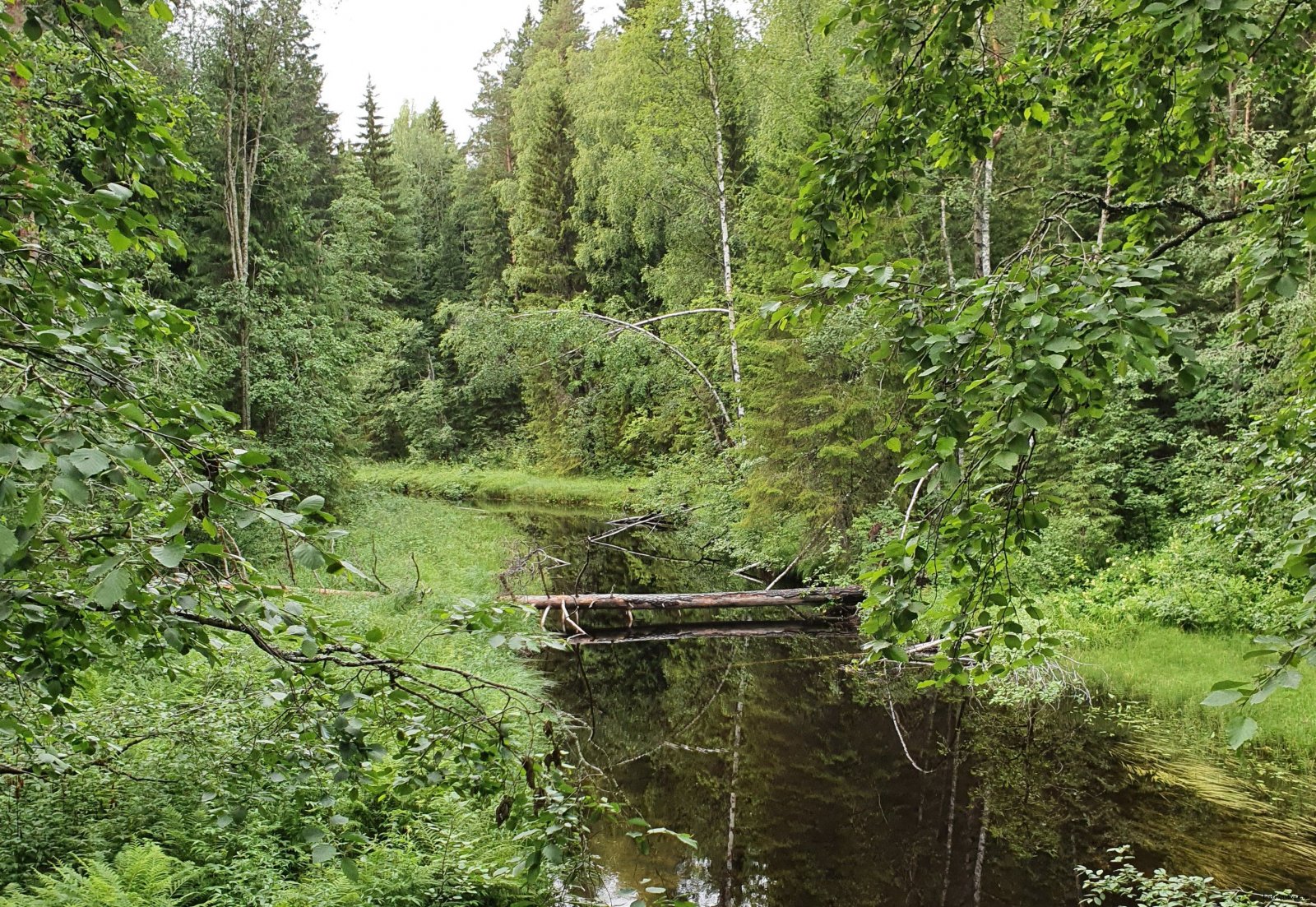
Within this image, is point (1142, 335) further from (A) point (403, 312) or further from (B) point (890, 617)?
(A) point (403, 312)

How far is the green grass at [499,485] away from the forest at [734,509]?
10.9ft

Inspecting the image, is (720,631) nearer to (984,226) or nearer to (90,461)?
(984,226)

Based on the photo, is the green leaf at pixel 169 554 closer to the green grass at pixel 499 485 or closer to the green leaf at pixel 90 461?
the green leaf at pixel 90 461

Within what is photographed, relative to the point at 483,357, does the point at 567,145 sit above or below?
above

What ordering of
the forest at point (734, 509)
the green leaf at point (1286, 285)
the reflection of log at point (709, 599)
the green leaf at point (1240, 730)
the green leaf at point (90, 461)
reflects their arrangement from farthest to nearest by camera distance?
Answer: the reflection of log at point (709, 599)
the green leaf at point (1286, 285)
the forest at point (734, 509)
the green leaf at point (1240, 730)
the green leaf at point (90, 461)

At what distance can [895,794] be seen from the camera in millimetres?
7152

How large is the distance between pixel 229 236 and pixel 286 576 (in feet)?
22.3

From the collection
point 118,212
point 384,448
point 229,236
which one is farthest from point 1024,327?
point 384,448

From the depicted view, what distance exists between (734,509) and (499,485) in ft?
53.2

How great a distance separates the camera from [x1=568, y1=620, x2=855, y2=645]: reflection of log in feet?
39.8

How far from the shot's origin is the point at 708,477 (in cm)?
1792

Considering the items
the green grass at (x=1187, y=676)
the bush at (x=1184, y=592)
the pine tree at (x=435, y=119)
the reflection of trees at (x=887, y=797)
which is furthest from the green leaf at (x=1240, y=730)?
the pine tree at (x=435, y=119)

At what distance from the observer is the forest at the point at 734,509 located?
6.77ft

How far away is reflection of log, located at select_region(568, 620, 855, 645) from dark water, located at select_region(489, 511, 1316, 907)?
5.03 ft
